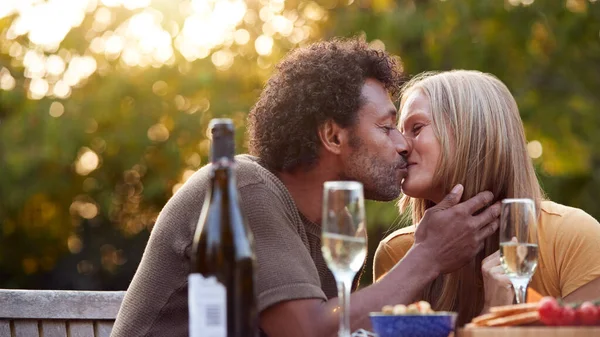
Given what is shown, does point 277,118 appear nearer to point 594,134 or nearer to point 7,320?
point 7,320

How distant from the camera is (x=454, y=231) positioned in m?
3.13

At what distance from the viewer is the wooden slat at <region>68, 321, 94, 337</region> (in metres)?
3.62

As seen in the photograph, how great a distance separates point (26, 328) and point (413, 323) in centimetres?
197

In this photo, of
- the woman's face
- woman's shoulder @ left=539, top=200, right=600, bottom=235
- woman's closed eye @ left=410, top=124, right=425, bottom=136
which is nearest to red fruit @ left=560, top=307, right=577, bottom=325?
woman's shoulder @ left=539, top=200, right=600, bottom=235

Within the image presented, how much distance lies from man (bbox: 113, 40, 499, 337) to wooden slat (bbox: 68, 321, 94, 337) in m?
0.60

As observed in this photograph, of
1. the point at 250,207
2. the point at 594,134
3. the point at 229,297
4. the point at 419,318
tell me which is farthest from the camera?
the point at 594,134

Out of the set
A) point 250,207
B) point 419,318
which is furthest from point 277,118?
point 419,318

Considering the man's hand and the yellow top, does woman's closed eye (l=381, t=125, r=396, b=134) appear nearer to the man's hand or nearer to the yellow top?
the man's hand

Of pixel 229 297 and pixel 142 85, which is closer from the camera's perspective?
pixel 229 297

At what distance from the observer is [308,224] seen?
3.55 meters

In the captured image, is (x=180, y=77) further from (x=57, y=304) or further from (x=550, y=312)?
(x=550, y=312)

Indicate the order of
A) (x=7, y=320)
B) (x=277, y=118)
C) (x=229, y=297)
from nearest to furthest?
1. (x=229, y=297)
2. (x=7, y=320)
3. (x=277, y=118)

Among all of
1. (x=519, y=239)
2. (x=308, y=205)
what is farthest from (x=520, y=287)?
(x=308, y=205)

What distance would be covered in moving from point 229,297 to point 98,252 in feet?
35.1
